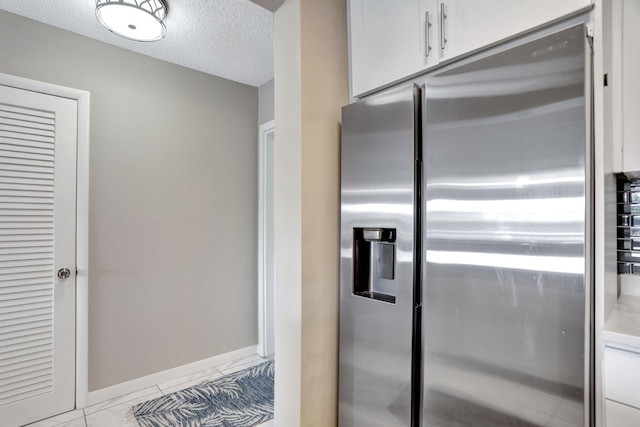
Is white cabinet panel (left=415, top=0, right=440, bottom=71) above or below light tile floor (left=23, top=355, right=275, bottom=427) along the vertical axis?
above

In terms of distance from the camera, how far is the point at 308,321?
147 cm

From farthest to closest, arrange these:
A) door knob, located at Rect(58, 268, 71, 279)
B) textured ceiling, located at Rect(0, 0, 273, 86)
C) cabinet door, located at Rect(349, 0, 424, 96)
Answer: door knob, located at Rect(58, 268, 71, 279) < textured ceiling, located at Rect(0, 0, 273, 86) < cabinet door, located at Rect(349, 0, 424, 96)

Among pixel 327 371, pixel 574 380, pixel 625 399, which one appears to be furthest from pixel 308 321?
pixel 625 399

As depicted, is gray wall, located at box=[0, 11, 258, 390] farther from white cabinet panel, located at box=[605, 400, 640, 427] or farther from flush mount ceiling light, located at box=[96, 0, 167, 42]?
white cabinet panel, located at box=[605, 400, 640, 427]

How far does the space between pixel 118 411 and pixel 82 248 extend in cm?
111

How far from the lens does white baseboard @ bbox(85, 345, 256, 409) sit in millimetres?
2203

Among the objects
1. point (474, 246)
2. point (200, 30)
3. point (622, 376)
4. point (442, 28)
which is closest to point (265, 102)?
point (200, 30)

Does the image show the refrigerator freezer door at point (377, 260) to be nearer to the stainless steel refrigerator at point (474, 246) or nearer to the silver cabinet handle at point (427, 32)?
the stainless steel refrigerator at point (474, 246)

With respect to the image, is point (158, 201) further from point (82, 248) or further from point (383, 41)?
point (383, 41)

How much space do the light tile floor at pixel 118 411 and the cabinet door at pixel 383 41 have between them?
2.10 m

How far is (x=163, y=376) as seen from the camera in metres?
2.47

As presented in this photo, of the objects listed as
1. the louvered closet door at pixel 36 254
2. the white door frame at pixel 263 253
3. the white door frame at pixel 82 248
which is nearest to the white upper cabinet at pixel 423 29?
the white door frame at pixel 263 253

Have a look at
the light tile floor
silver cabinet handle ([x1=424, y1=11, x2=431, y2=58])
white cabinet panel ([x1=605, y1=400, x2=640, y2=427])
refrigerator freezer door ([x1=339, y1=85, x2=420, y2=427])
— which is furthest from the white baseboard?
silver cabinet handle ([x1=424, y1=11, x2=431, y2=58])

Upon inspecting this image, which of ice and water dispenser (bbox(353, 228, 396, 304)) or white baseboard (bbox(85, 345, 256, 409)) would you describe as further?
white baseboard (bbox(85, 345, 256, 409))
